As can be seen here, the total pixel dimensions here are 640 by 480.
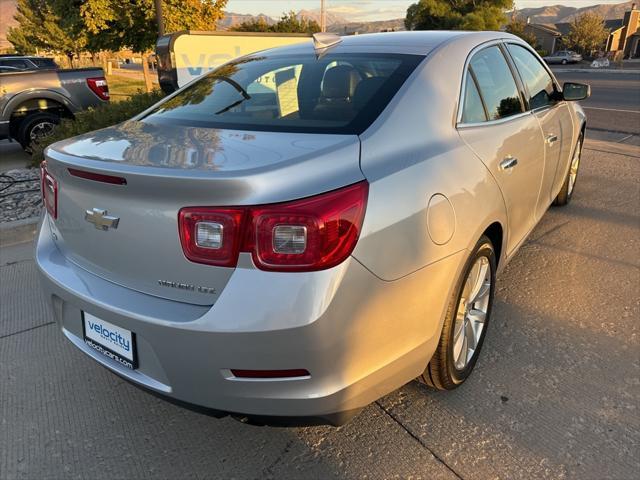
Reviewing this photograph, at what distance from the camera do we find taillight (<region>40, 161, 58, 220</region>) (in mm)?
2180

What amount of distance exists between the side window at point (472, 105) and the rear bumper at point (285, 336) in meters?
0.87

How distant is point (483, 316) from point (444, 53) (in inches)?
53.3

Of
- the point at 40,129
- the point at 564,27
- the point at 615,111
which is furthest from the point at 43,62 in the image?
the point at 564,27

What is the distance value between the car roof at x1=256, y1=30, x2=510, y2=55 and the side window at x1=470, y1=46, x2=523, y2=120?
0.12 metres

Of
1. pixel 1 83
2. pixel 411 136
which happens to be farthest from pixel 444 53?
pixel 1 83

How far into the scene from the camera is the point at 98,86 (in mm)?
8742

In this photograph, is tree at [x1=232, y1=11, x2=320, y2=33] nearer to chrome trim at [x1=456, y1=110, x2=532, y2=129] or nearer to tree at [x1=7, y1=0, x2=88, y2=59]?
tree at [x1=7, y1=0, x2=88, y2=59]

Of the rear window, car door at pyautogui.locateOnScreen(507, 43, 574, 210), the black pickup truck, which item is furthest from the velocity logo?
the rear window

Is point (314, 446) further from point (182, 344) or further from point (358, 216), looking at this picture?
point (358, 216)

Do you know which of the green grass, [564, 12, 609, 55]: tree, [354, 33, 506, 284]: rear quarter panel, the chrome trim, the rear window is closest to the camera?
[354, 33, 506, 284]: rear quarter panel

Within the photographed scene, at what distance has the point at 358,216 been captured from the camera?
1.69 meters

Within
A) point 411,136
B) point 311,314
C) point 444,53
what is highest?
point 444,53

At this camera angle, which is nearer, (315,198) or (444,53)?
(315,198)

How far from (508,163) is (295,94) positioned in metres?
1.15
